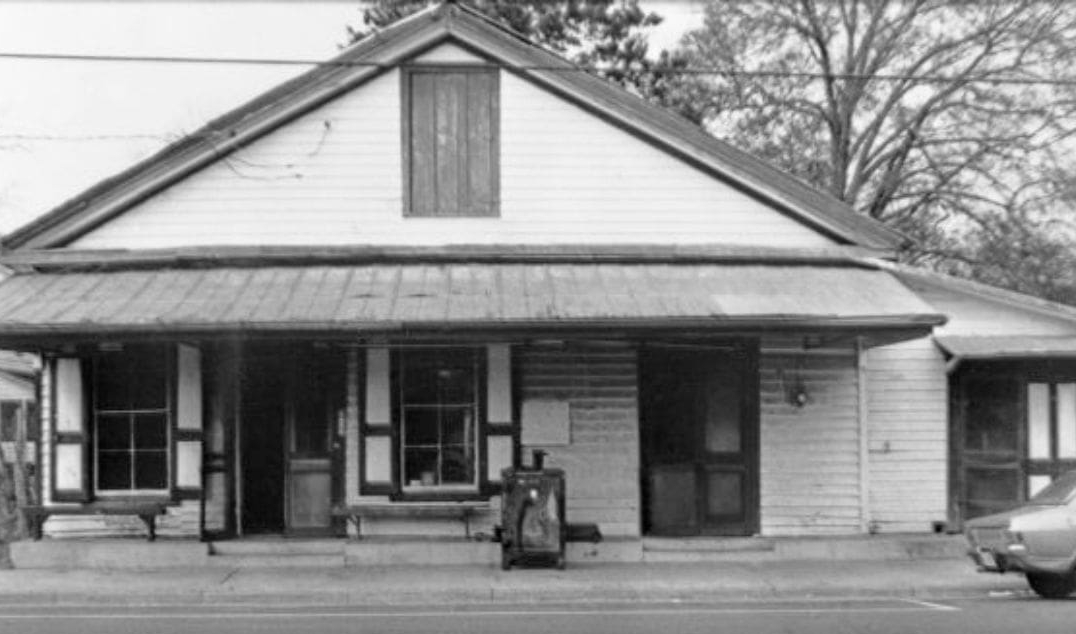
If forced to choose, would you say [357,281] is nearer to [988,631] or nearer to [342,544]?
[342,544]

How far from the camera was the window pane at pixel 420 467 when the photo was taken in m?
16.5

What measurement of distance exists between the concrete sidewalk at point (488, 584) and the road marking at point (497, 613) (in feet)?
2.48

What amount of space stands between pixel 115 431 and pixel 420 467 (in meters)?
4.05

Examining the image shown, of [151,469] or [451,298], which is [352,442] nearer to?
[451,298]

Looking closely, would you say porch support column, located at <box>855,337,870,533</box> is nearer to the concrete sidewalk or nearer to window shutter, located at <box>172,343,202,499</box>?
the concrete sidewalk

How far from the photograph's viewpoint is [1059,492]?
13.5m

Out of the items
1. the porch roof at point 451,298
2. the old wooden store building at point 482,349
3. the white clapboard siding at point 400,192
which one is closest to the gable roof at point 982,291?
the old wooden store building at point 482,349

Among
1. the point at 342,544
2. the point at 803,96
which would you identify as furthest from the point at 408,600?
the point at 803,96

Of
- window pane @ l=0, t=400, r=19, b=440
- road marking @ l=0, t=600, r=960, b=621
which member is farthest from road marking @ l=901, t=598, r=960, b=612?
window pane @ l=0, t=400, r=19, b=440

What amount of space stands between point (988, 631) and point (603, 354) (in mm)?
6896

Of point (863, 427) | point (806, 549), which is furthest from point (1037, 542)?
point (863, 427)

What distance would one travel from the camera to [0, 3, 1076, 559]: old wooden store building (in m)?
16.3

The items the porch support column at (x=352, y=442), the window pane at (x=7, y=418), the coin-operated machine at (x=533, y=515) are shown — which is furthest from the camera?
the window pane at (x=7, y=418)

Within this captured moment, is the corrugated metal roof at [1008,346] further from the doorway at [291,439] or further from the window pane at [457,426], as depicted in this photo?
the doorway at [291,439]
